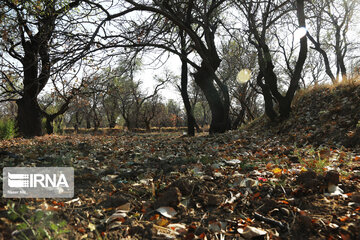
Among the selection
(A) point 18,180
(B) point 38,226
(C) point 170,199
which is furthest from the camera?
(A) point 18,180

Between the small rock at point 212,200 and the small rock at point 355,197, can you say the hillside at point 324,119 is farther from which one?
the small rock at point 212,200

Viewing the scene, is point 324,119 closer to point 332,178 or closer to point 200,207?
point 332,178

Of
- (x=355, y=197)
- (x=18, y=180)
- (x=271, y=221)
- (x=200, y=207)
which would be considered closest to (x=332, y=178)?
(x=355, y=197)

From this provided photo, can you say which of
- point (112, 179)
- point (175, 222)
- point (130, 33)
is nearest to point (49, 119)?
point (130, 33)

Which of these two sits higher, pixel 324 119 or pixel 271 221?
pixel 324 119

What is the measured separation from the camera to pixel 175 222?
1.55 m

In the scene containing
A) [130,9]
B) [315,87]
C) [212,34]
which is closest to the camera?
[130,9]

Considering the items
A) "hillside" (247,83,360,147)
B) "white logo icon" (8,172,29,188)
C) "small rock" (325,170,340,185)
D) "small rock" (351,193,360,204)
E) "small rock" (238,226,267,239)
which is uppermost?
"hillside" (247,83,360,147)

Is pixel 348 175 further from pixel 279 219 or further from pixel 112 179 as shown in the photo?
pixel 112 179

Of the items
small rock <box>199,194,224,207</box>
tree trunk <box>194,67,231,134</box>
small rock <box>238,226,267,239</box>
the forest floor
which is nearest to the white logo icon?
the forest floor

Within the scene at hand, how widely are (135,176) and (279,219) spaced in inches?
68.5

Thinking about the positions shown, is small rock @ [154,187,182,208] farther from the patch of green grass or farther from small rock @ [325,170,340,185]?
small rock @ [325,170,340,185]

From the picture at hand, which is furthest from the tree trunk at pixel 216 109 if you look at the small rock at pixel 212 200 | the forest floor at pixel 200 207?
the small rock at pixel 212 200

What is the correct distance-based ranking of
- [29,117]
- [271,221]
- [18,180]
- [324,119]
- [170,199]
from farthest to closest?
[29,117], [324,119], [18,180], [170,199], [271,221]
